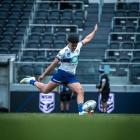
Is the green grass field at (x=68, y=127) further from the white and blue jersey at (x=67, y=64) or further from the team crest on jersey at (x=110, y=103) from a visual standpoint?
the team crest on jersey at (x=110, y=103)

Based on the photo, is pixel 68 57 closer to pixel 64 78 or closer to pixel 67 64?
pixel 67 64

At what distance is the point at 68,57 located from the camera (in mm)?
12195

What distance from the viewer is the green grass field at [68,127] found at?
622 cm

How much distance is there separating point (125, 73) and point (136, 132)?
1316cm

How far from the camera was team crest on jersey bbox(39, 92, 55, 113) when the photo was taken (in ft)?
65.2

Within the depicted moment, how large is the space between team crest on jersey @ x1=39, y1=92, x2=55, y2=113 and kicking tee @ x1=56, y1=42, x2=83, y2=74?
765 cm

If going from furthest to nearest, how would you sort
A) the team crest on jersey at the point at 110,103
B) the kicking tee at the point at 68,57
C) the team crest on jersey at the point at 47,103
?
the team crest on jersey at the point at 47,103, the team crest on jersey at the point at 110,103, the kicking tee at the point at 68,57

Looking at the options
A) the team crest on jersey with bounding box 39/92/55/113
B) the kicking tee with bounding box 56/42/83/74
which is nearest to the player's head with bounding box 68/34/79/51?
the kicking tee with bounding box 56/42/83/74

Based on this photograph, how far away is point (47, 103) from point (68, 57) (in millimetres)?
7860

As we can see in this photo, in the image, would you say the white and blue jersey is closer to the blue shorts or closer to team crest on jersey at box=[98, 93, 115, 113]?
the blue shorts

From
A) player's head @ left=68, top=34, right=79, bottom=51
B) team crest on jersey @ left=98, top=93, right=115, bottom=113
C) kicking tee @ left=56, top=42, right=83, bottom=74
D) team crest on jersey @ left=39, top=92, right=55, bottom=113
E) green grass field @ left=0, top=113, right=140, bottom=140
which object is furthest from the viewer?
team crest on jersey @ left=39, top=92, right=55, bottom=113

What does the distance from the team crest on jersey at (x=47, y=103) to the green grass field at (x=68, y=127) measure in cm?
1352

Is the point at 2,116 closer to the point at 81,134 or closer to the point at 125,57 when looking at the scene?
the point at 81,134

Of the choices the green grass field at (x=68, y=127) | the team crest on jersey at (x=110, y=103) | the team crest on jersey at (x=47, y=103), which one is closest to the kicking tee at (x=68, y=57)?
the green grass field at (x=68, y=127)
